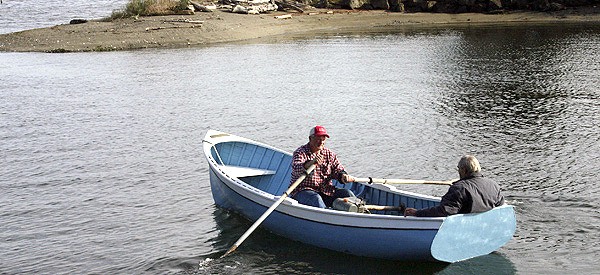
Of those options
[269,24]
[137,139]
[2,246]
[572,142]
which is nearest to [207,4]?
[269,24]

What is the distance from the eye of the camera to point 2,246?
1238 centimetres

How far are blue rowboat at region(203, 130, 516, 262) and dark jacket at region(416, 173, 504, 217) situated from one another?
0.13m

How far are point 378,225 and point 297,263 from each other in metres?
1.63

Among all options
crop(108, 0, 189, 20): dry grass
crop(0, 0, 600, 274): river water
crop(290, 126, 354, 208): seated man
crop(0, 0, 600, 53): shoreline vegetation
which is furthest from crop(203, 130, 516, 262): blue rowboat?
crop(108, 0, 189, 20): dry grass

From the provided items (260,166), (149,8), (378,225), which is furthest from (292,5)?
(378,225)

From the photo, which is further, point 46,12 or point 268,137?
point 46,12

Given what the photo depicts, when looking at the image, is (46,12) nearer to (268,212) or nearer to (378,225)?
(268,212)

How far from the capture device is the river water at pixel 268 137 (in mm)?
11805

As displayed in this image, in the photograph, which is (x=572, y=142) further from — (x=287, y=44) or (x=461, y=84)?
(x=287, y=44)

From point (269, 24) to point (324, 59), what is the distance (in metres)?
11.4

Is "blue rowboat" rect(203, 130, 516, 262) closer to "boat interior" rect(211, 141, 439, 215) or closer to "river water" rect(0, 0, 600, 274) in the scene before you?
"boat interior" rect(211, 141, 439, 215)

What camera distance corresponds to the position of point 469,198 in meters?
9.97

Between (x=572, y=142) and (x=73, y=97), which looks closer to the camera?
(x=572, y=142)

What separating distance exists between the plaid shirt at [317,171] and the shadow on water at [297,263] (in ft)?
3.16
